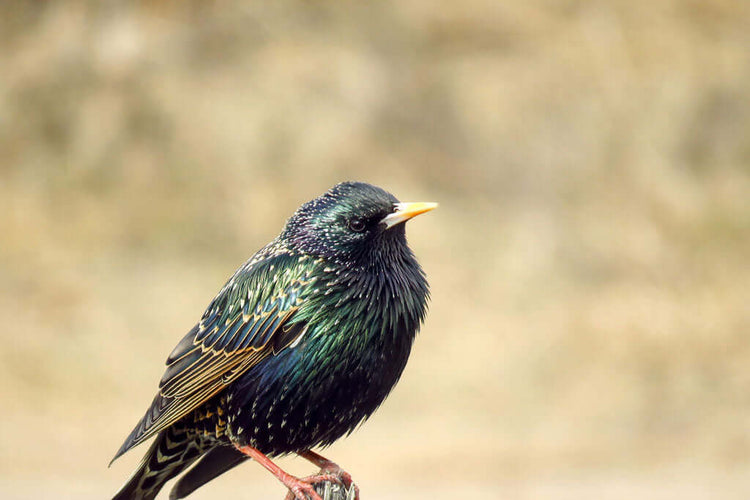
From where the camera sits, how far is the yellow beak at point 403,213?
8.79 feet

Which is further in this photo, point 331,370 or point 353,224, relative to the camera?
point 353,224

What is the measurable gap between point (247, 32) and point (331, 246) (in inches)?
307

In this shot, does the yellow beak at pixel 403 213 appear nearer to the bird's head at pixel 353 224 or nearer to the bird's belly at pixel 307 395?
the bird's head at pixel 353 224

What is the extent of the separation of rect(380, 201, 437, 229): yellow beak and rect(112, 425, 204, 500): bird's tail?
86 cm

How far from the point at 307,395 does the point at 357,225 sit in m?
0.50

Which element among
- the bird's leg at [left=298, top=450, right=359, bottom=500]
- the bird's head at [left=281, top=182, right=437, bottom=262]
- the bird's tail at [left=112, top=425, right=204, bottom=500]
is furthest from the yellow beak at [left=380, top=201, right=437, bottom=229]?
the bird's tail at [left=112, top=425, right=204, bottom=500]

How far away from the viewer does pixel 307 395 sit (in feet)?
8.76

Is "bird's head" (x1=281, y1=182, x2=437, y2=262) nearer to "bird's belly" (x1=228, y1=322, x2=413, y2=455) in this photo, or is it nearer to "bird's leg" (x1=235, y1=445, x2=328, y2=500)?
"bird's belly" (x1=228, y1=322, x2=413, y2=455)

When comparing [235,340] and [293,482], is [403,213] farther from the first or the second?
[293,482]

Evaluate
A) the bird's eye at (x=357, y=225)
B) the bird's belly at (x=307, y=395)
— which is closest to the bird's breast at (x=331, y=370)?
the bird's belly at (x=307, y=395)

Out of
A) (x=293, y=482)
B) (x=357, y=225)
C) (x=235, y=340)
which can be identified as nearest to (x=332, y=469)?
(x=293, y=482)

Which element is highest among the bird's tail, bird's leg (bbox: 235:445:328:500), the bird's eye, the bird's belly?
the bird's eye

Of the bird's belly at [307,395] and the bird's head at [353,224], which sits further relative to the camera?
the bird's head at [353,224]

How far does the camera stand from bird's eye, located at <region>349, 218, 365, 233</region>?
2.77 meters
